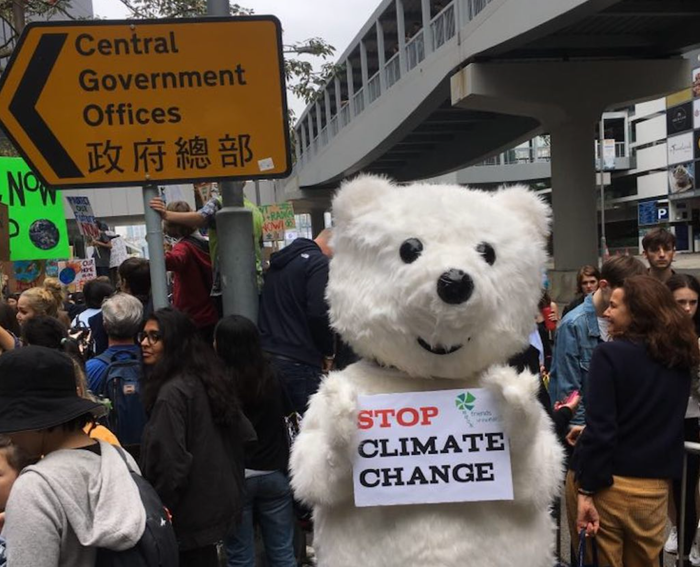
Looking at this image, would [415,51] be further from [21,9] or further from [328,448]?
[328,448]

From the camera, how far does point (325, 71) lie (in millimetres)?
9609

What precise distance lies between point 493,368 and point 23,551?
1473mm

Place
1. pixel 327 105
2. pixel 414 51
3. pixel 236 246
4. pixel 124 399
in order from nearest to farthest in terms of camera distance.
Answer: pixel 236 246, pixel 124 399, pixel 414 51, pixel 327 105

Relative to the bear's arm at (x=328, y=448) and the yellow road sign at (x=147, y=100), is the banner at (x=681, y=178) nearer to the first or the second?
the yellow road sign at (x=147, y=100)

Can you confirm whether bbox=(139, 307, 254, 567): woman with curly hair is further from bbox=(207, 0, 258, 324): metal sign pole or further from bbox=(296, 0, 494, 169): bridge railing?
bbox=(296, 0, 494, 169): bridge railing

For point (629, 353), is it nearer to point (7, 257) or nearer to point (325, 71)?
point (7, 257)

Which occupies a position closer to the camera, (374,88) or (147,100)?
(147,100)

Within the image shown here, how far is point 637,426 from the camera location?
117 inches

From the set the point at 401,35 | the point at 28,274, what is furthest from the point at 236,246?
the point at 401,35

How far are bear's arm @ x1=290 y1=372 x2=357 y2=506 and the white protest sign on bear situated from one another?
60 millimetres

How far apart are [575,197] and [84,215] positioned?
41.4ft

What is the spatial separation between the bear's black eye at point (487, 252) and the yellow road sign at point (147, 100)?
3.74 feet

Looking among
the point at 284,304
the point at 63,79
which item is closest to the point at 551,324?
the point at 284,304

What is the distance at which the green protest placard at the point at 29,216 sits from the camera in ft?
24.5
